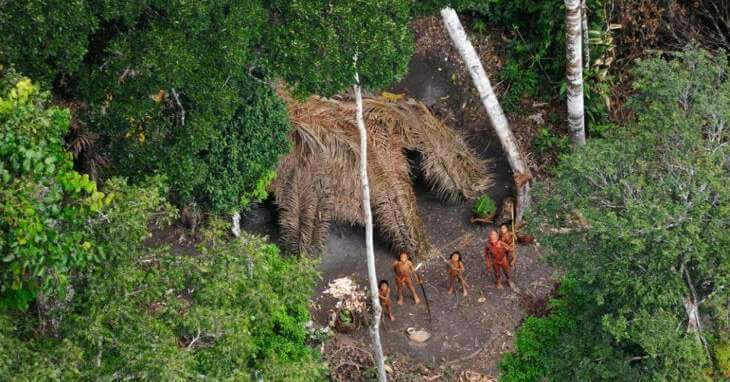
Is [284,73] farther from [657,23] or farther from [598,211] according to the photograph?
[657,23]

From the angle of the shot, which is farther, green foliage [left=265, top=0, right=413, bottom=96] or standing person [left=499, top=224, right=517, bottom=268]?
standing person [left=499, top=224, right=517, bottom=268]

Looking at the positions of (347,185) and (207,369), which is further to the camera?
(347,185)

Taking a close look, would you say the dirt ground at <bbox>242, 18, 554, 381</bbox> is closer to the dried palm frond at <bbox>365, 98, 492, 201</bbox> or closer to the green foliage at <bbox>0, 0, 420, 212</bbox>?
the dried palm frond at <bbox>365, 98, 492, 201</bbox>

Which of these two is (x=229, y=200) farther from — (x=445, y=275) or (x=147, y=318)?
(x=147, y=318)

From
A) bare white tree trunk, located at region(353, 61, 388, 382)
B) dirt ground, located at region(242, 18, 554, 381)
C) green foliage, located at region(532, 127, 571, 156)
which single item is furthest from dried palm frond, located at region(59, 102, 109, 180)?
green foliage, located at region(532, 127, 571, 156)

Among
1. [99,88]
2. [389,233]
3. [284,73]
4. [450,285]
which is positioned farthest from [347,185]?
[99,88]

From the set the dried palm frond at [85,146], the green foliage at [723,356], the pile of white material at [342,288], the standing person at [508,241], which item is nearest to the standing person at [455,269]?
the standing person at [508,241]

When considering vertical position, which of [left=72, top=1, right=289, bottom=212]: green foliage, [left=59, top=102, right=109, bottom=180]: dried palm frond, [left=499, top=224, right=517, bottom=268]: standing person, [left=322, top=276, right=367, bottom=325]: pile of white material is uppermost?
[left=72, top=1, right=289, bottom=212]: green foliage

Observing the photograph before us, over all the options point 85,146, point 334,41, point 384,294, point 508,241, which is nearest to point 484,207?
point 508,241
